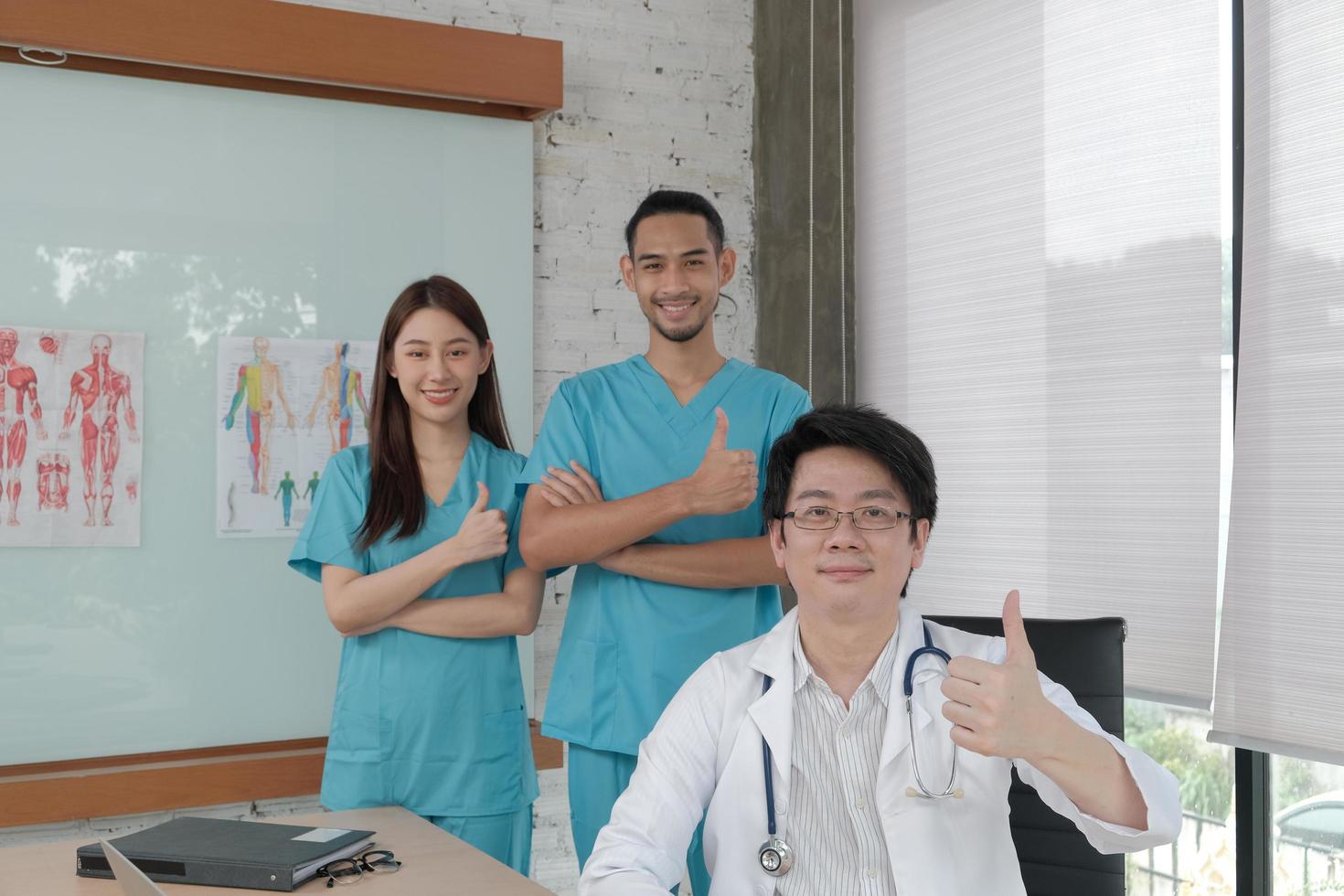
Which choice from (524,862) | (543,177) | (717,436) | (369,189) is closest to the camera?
(717,436)

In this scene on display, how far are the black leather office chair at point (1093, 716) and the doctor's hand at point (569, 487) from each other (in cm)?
79

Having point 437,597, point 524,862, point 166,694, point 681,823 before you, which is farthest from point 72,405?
point 681,823

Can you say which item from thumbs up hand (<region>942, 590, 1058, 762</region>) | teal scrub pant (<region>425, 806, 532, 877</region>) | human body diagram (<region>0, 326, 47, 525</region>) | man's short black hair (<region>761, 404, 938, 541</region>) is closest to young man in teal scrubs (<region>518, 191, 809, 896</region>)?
teal scrub pant (<region>425, 806, 532, 877</region>)

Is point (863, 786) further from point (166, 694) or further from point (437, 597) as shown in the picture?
point (166, 694)

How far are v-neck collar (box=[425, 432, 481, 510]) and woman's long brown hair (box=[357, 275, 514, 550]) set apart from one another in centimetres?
4

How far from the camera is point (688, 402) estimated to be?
7.62 ft

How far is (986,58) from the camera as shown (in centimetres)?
314

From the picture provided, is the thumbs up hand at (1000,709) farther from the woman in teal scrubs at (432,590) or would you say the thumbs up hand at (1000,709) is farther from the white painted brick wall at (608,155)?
the white painted brick wall at (608,155)

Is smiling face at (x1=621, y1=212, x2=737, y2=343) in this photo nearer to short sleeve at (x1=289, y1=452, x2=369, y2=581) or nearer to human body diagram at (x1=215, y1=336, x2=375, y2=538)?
short sleeve at (x1=289, y1=452, x2=369, y2=581)

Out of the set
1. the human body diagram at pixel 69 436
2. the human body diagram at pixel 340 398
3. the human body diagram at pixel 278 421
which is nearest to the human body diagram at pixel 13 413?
the human body diagram at pixel 69 436

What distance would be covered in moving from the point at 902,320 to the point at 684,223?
4.25 feet

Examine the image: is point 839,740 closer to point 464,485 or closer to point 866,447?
point 866,447

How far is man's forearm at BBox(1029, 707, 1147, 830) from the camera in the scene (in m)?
1.33

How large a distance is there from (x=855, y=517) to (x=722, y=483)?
0.43 meters
